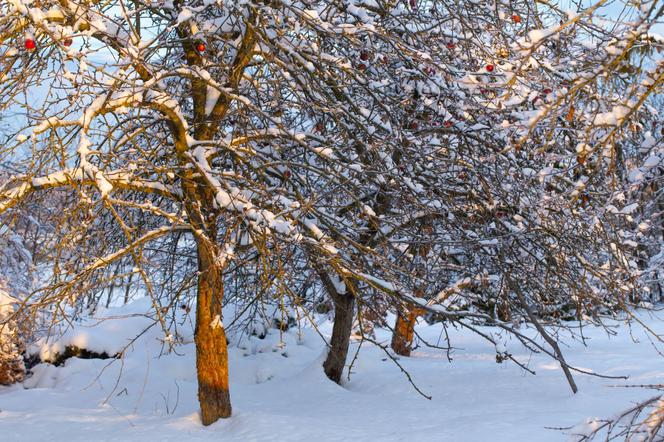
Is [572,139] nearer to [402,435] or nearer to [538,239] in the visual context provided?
[538,239]

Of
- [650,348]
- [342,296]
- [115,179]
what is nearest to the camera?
[115,179]

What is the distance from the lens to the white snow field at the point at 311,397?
20.3 ft

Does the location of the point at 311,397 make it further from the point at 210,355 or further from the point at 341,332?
the point at 210,355

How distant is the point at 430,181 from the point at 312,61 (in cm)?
197

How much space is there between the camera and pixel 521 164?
7133mm

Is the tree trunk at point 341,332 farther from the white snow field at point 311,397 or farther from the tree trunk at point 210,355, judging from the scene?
the tree trunk at point 210,355

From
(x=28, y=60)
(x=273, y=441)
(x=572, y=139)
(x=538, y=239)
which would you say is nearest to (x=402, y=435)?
(x=273, y=441)

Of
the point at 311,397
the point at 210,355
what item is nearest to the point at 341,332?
the point at 311,397

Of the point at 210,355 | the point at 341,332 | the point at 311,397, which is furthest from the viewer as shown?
the point at 341,332

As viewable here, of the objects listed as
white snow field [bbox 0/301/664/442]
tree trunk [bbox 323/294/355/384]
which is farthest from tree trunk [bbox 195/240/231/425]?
tree trunk [bbox 323/294/355/384]

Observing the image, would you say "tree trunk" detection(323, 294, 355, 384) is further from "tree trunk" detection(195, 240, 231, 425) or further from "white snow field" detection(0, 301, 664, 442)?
"tree trunk" detection(195, 240, 231, 425)

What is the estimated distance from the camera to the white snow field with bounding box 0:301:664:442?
6.20 m

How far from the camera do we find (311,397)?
27.4ft

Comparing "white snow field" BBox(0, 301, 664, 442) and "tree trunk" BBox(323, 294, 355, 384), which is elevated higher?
"tree trunk" BBox(323, 294, 355, 384)
